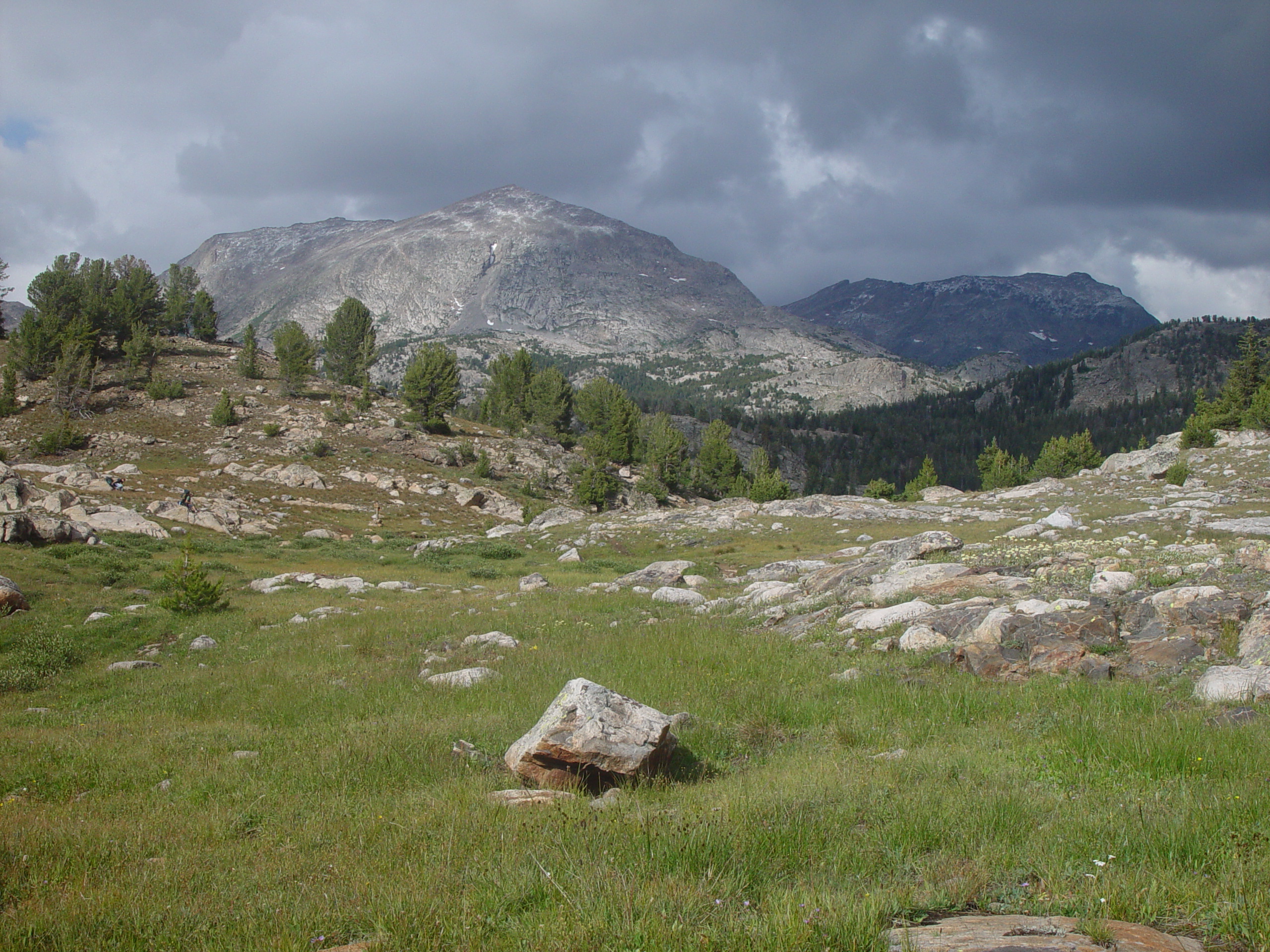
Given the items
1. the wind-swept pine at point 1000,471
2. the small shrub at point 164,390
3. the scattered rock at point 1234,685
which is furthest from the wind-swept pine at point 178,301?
the wind-swept pine at point 1000,471

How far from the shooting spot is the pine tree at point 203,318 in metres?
107

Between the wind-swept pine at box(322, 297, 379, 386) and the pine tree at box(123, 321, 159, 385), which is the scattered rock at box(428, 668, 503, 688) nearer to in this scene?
the pine tree at box(123, 321, 159, 385)

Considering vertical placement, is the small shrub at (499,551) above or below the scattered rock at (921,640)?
below

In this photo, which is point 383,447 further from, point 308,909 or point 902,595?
point 308,909

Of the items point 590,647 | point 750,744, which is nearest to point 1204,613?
point 750,744

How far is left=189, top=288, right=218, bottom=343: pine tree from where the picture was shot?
107375 millimetres

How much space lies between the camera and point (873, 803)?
5.08m

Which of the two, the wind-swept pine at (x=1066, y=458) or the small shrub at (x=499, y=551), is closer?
the small shrub at (x=499, y=551)

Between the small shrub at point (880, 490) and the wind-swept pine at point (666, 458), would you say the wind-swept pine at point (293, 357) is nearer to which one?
the wind-swept pine at point (666, 458)

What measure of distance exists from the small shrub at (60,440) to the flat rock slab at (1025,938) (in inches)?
2687

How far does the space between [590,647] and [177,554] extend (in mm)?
26768

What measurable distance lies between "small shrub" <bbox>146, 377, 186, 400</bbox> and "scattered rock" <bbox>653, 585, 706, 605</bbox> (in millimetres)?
69006

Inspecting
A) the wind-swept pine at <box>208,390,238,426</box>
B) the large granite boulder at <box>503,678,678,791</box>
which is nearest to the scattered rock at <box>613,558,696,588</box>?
the large granite boulder at <box>503,678,678,791</box>

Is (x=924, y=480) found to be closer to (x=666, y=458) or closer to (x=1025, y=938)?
(x=666, y=458)
